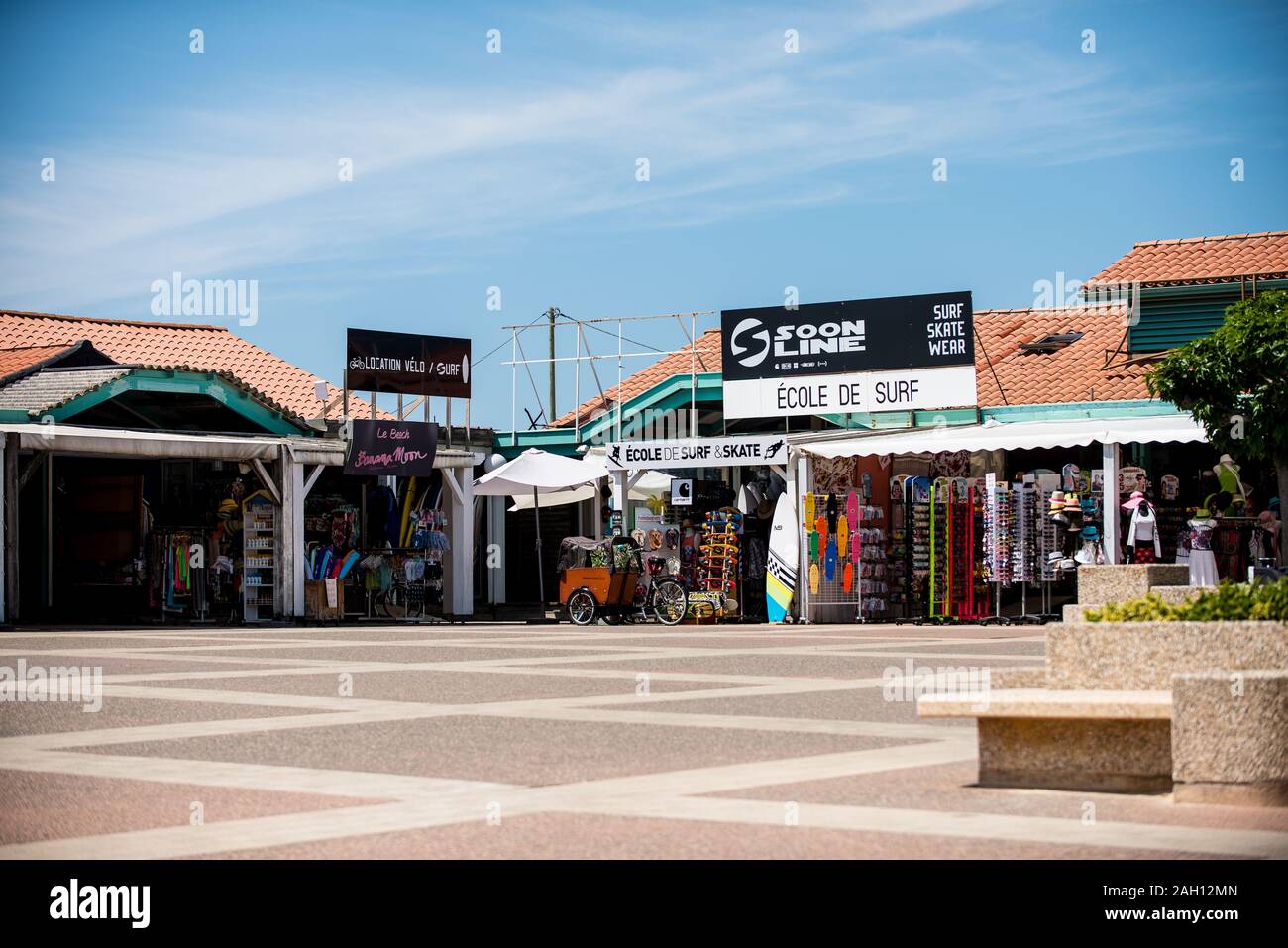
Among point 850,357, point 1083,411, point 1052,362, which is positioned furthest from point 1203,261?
point 850,357

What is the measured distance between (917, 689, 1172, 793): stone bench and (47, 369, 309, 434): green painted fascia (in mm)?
22123

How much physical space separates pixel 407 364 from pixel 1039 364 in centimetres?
1274

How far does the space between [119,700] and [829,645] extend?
980cm

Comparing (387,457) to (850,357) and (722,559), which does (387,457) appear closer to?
(722,559)

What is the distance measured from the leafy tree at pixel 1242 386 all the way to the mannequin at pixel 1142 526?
1.38 metres

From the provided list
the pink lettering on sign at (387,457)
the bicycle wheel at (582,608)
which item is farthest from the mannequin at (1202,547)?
the pink lettering on sign at (387,457)

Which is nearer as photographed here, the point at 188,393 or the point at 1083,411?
the point at 1083,411

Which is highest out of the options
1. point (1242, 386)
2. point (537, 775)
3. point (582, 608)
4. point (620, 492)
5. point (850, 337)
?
point (850, 337)

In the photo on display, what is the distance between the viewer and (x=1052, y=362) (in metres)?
36.2

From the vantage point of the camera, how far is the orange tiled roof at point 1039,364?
109 ft

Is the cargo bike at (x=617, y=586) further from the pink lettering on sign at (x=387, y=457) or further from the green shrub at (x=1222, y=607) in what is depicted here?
the green shrub at (x=1222, y=607)

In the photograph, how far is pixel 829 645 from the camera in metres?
21.4

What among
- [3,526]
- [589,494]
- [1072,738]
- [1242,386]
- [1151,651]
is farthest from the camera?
[589,494]
